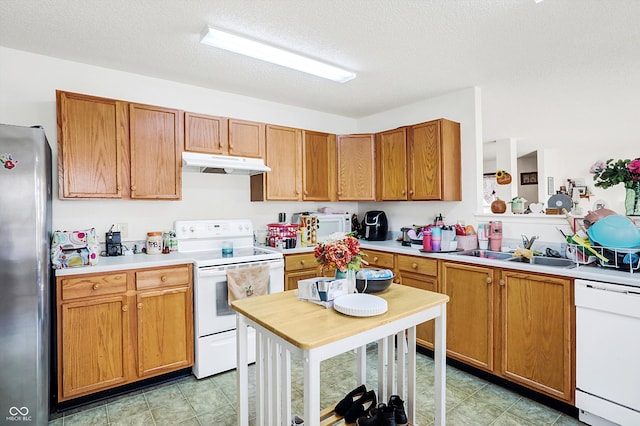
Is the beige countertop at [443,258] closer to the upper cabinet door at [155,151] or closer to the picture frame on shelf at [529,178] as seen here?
the upper cabinet door at [155,151]

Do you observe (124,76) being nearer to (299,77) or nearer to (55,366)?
(299,77)

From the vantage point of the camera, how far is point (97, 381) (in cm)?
229

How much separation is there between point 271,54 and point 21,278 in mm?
2081

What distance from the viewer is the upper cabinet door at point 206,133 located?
9.72 feet

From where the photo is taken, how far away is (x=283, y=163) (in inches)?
139

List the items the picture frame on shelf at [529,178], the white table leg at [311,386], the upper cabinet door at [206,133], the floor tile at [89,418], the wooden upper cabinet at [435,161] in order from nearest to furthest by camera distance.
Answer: the white table leg at [311,386] < the floor tile at [89,418] < the upper cabinet door at [206,133] < the wooden upper cabinet at [435,161] < the picture frame on shelf at [529,178]

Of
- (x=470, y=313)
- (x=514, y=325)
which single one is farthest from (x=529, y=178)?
(x=514, y=325)

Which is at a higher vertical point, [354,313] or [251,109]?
[251,109]

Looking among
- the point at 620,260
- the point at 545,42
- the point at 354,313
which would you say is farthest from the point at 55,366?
the point at 545,42

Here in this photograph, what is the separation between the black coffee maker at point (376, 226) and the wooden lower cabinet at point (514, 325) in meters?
1.09

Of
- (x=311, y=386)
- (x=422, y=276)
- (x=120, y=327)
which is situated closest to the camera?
(x=311, y=386)

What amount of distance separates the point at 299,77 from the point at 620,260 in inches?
108

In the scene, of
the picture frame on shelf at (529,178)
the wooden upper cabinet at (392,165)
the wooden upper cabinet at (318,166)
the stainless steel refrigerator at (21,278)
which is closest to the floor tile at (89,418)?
the stainless steel refrigerator at (21,278)

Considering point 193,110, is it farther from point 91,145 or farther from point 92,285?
point 92,285
